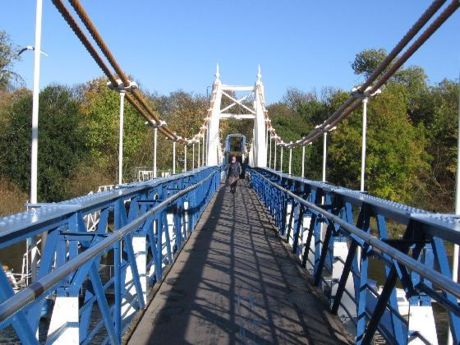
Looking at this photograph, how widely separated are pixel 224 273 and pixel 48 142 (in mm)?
32646

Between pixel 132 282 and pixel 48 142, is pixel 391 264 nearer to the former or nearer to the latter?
pixel 132 282

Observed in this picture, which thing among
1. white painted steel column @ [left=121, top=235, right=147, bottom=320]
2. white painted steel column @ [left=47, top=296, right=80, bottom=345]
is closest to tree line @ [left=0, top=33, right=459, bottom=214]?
white painted steel column @ [left=121, top=235, right=147, bottom=320]

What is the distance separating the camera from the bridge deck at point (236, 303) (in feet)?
13.5

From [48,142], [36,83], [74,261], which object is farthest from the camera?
[48,142]

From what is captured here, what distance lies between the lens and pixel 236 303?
Answer: 16.3 ft

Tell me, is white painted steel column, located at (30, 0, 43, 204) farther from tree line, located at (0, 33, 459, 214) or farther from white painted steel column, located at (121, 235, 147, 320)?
tree line, located at (0, 33, 459, 214)

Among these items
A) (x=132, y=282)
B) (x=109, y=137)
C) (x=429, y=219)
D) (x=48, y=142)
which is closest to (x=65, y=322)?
(x=429, y=219)

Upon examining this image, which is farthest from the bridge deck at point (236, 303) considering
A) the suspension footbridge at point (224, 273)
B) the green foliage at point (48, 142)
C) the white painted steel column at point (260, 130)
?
the green foliage at point (48, 142)

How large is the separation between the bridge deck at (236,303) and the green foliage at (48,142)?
29.2 metres

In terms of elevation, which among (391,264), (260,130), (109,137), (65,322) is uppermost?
(260,130)

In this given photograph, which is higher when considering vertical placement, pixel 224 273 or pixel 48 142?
pixel 48 142

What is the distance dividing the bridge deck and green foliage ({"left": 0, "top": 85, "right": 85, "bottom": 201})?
29.2 meters

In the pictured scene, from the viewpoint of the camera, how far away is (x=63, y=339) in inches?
101

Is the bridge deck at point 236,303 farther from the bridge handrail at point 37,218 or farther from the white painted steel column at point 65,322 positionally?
the white painted steel column at point 65,322
